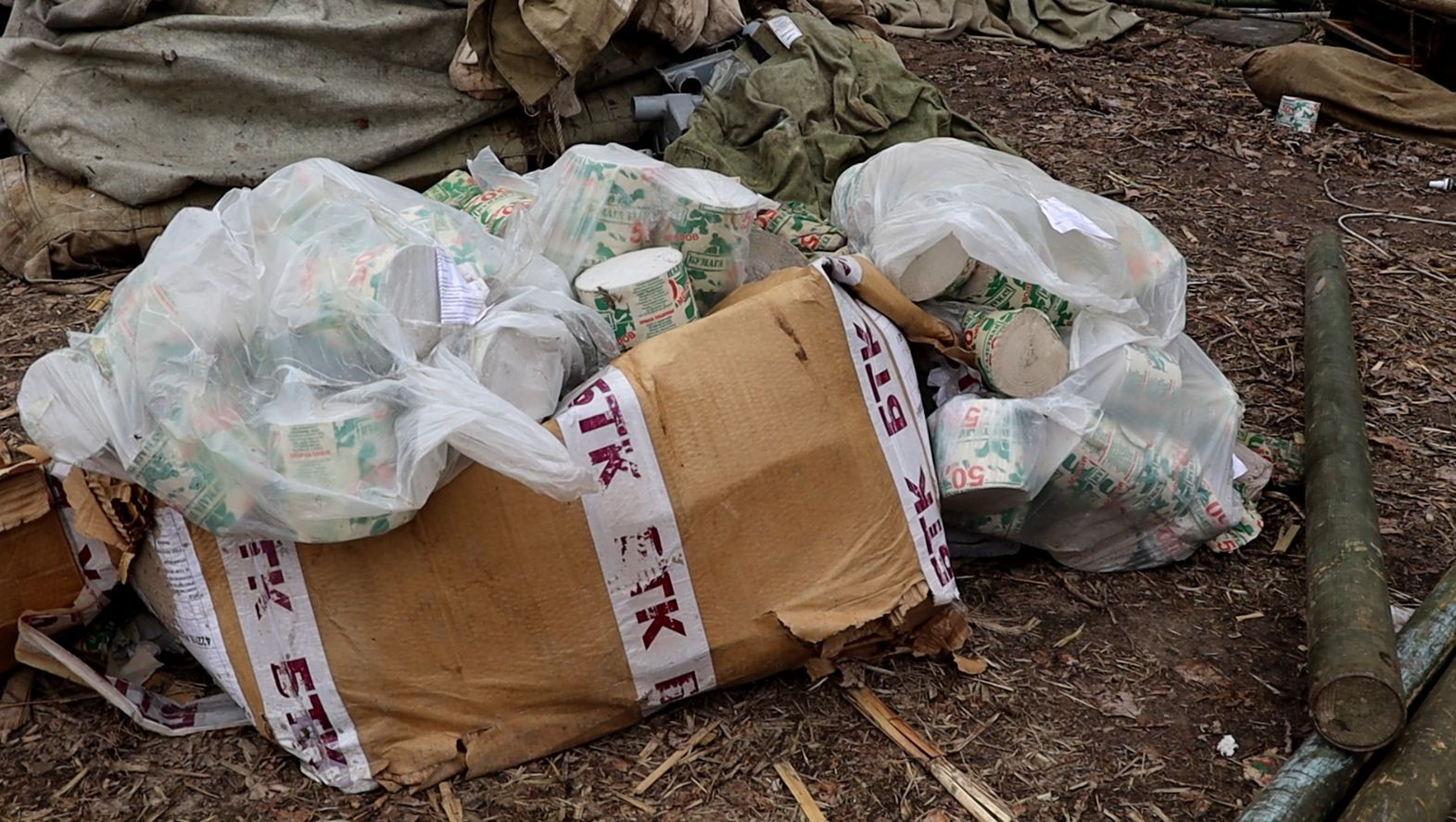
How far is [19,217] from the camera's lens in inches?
131

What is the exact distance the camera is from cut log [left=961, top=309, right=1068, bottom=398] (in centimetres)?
229

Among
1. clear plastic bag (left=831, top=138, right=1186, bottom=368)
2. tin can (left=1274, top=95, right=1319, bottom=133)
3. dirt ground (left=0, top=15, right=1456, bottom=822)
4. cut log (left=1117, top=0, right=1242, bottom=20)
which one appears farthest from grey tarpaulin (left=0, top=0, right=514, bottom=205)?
cut log (left=1117, top=0, right=1242, bottom=20)

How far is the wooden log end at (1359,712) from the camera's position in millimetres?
1790

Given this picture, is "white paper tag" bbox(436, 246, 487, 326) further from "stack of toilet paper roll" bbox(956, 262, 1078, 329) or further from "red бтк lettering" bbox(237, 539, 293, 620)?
"stack of toilet paper roll" bbox(956, 262, 1078, 329)

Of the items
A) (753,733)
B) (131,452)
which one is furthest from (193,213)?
(753,733)

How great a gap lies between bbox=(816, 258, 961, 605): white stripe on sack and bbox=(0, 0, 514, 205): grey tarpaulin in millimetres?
1836

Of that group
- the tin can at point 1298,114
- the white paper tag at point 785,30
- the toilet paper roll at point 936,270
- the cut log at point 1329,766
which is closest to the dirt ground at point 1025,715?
the cut log at point 1329,766

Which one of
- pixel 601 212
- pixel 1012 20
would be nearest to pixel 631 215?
pixel 601 212

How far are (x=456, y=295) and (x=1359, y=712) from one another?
60.6 inches

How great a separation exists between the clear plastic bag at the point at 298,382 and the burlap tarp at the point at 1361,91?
392 cm

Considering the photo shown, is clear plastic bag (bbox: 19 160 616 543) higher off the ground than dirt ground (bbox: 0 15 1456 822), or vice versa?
clear plastic bag (bbox: 19 160 616 543)

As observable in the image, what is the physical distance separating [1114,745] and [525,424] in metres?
1.11

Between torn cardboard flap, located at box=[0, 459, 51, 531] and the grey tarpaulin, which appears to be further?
the grey tarpaulin

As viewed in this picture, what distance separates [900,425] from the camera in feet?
7.04
